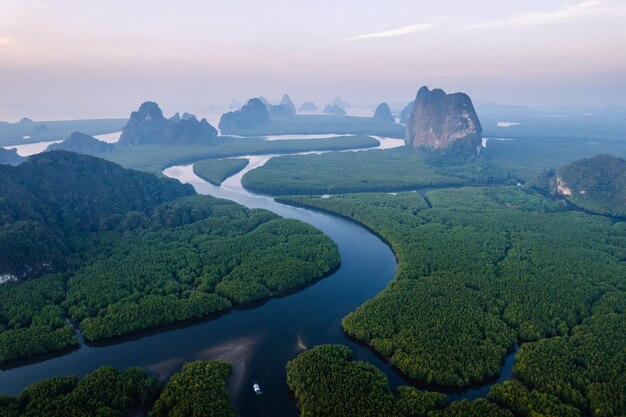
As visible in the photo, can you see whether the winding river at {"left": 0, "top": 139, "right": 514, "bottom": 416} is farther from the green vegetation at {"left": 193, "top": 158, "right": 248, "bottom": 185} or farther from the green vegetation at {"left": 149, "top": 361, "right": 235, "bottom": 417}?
the green vegetation at {"left": 193, "top": 158, "right": 248, "bottom": 185}

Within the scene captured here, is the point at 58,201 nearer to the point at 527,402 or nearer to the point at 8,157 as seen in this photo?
the point at 8,157

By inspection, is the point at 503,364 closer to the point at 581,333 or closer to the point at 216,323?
the point at 581,333

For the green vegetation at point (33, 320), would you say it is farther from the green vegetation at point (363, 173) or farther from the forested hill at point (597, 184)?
the forested hill at point (597, 184)

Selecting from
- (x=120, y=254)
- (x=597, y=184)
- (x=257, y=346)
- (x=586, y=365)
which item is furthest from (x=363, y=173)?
(x=586, y=365)

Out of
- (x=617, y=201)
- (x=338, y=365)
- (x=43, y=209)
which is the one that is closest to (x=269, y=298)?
(x=338, y=365)

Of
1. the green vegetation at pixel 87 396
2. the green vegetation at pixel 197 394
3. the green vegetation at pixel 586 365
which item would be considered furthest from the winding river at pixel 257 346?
the green vegetation at pixel 87 396

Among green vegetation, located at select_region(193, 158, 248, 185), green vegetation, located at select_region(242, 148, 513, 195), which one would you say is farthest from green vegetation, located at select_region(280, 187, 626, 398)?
green vegetation, located at select_region(193, 158, 248, 185)
